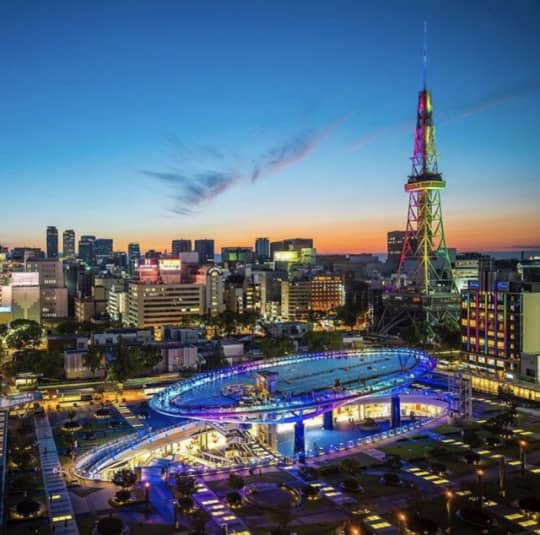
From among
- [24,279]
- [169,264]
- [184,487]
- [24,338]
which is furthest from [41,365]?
[24,279]

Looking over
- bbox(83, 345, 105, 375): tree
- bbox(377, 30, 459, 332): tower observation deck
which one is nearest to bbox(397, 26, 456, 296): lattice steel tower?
bbox(377, 30, 459, 332): tower observation deck

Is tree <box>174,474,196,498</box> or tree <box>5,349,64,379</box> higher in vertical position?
tree <box>5,349,64,379</box>

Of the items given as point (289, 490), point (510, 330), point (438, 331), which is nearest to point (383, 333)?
point (438, 331)

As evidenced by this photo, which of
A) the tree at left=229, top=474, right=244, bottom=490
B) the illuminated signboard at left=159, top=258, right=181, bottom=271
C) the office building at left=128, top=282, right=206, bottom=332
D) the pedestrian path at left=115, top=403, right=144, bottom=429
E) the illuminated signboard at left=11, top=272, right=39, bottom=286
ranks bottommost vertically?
the pedestrian path at left=115, top=403, right=144, bottom=429

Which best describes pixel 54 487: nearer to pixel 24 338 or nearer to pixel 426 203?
pixel 24 338

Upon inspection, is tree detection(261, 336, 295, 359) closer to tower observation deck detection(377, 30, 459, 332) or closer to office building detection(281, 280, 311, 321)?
tower observation deck detection(377, 30, 459, 332)

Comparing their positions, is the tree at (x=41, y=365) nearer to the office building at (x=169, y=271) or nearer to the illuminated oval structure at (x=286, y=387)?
the illuminated oval structure at (x=286, y=387)

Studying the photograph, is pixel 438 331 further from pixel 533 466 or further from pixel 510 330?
pixel 533 466
